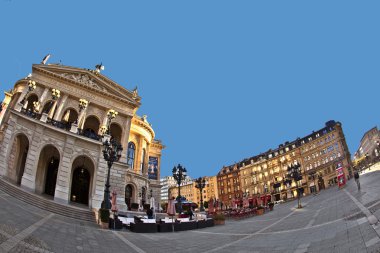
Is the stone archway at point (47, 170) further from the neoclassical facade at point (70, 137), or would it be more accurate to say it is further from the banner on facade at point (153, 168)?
the banner on facade at point (153, 168)

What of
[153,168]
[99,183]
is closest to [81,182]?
[99,183]

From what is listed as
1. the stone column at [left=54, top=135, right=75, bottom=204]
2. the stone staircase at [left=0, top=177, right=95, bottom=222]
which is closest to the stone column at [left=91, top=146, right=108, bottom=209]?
the stone column at [left=54, top=135, right=75, bottom=204]

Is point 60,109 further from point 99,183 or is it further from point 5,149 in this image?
point 99,183

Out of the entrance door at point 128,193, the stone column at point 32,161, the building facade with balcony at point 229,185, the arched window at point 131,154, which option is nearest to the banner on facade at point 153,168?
the arched window at point 131,154

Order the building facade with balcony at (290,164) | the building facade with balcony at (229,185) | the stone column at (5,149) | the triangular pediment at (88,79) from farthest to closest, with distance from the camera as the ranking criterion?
the building facade with balcony at (229,185)
the building facade with balcony at (290,164)
the triangular pediment at (88,79)
the stone column at (5,149)

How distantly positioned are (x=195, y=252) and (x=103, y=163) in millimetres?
23440

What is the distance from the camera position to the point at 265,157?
100500mm

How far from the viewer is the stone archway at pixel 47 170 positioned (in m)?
29.6

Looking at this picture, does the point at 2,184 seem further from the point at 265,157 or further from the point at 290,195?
the point at 265,157

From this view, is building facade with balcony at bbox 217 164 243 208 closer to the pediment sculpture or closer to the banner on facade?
the banner on facade

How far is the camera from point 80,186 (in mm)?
33625

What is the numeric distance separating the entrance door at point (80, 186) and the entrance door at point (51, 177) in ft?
8.21

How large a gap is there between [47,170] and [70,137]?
20.9 feet

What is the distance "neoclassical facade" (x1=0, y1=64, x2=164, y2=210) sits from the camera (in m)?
26.9
